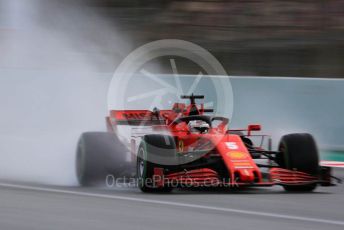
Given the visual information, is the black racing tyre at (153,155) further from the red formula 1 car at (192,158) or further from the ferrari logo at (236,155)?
the ferrari logo at (236,155)

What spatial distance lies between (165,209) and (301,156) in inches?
88.3

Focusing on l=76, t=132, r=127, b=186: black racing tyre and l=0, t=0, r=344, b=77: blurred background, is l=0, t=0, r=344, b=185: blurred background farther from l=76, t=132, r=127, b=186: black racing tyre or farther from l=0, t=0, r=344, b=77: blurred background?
l=76, t=132, r=127, b=186: black racing tyre

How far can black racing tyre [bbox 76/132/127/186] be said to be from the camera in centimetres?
966

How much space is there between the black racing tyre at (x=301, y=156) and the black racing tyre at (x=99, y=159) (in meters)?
1.96

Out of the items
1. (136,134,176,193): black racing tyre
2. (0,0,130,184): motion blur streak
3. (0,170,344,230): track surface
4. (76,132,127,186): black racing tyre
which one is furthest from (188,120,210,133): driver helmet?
(0,0,130,184): motion blur streak

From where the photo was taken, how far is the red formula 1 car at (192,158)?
348 inches

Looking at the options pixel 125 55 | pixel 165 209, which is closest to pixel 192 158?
pixel 165 209

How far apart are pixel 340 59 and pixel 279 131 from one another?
24.2 feet

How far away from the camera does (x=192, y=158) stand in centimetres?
Answer: 912

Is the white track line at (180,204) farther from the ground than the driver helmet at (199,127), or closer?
closer

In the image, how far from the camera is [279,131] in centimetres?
1257

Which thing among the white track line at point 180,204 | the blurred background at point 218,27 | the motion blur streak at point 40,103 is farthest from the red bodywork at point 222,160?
the blurred background at point 218,27

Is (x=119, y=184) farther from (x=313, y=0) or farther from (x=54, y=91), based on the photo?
(x=313, y=0)

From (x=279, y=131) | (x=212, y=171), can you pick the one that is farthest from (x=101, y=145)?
(x=279, y=131)
